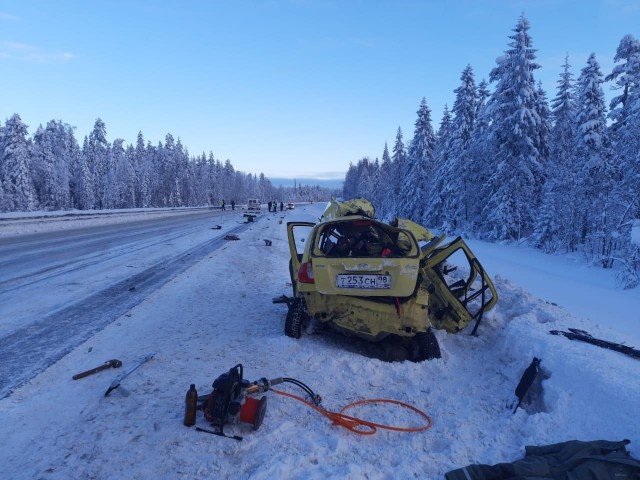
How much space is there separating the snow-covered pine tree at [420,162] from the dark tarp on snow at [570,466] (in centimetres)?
4048

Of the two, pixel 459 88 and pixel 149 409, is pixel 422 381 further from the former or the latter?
pixel 459 88

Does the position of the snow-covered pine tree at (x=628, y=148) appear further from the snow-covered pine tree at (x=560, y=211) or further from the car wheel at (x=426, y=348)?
the car wheel at (x=426, y=348)

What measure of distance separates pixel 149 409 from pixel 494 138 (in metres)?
27.9

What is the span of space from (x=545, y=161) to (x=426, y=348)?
3096 cm

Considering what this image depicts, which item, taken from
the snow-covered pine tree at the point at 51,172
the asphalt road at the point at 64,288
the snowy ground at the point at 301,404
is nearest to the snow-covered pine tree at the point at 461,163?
the asphalt road at the point at 64,288

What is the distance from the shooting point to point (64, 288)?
8.59 meters

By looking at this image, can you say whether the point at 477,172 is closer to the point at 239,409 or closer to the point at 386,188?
the point at 239,409

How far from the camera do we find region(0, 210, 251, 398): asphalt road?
522 cm

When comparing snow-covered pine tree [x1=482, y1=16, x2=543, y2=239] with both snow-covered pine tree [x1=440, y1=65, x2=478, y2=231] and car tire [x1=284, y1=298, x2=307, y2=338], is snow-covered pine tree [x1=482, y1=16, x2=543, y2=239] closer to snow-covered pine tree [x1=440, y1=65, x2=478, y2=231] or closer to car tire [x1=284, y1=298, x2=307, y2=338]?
snow-covered pine tree [x1=440, y1=65, x2=478, y2=231]

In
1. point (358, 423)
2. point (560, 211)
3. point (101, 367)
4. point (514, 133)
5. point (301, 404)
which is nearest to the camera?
point (358, 423)

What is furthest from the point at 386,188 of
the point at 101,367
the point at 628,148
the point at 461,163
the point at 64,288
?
the point at 101,367

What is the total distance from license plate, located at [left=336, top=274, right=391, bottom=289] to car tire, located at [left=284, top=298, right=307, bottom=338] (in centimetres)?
90

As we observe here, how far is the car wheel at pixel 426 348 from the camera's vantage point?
5.52m

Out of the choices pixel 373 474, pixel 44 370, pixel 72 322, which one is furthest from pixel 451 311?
pixel 72 322
